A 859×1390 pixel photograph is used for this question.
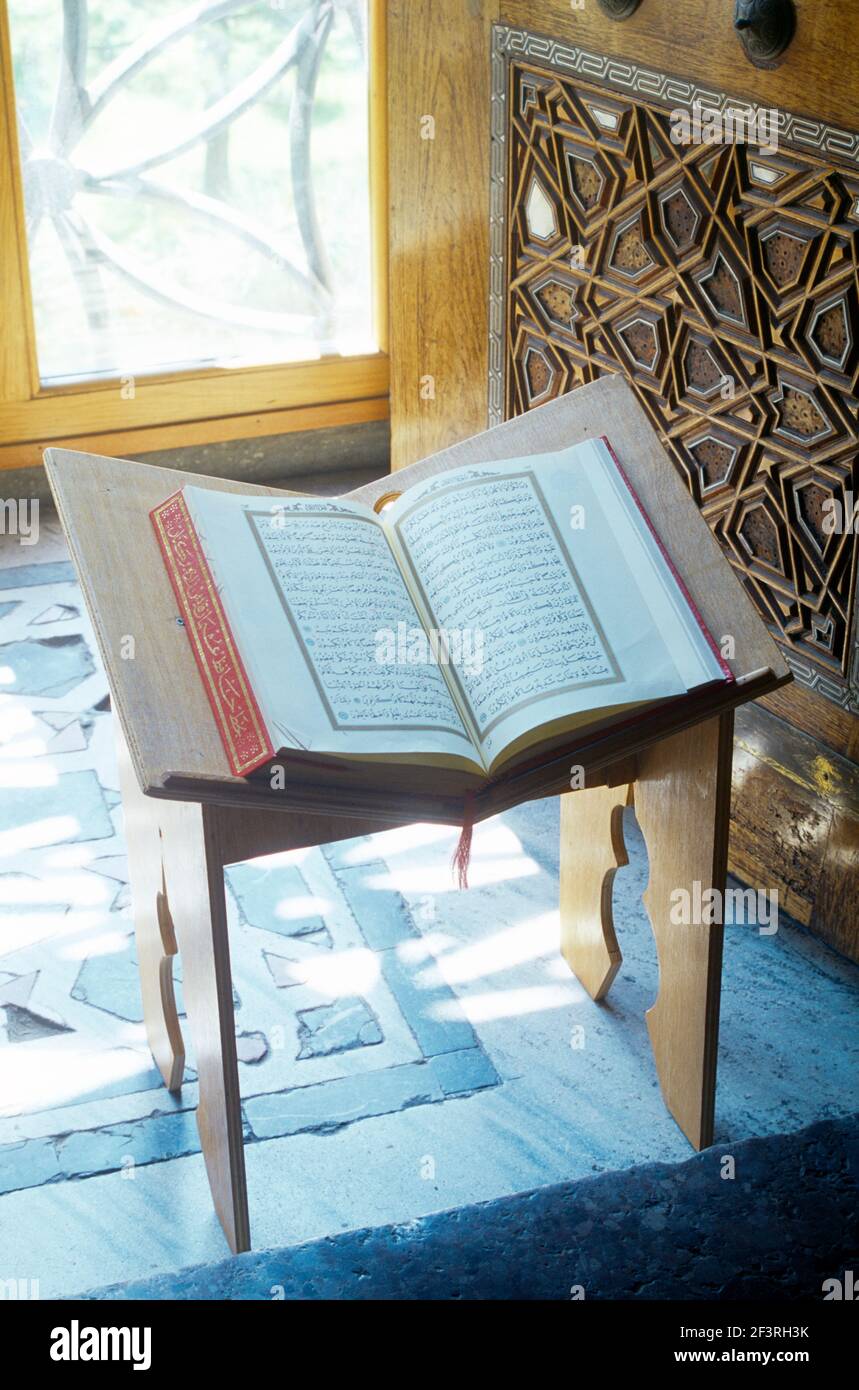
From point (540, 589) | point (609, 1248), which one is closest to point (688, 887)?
point (540, 589)

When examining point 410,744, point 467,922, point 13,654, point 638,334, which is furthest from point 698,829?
point 13,654

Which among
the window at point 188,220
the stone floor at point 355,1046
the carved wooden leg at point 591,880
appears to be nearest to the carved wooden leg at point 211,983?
the stone floor at point 355,1046

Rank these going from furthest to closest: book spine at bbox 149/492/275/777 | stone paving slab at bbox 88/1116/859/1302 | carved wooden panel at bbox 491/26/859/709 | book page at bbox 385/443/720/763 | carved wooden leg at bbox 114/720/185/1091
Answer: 1. carved wooden panel at bbox 491/26/859/709
2. carved wooden leg at bbox 114/720/185/1091
3. book page at bbox 385/443/720/763
4. book spine at bbox 149/492/275/777
5. stone paving slab at bbox 88/1116/859/1302

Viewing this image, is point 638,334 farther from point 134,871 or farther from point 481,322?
point 134,871

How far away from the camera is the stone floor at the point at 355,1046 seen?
6.82ft

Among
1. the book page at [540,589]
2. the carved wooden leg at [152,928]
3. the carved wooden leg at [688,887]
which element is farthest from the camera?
the carved wooden leg at [152,928]

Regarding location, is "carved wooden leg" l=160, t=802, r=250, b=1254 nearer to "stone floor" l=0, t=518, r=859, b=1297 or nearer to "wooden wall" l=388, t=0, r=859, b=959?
"stone floor" l=0, t=518, r=859, b=1297

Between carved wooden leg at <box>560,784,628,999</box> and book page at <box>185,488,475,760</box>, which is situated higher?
book page at <box>185,488,475,760</box>

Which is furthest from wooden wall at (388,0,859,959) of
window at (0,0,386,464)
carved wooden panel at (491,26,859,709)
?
window at (0,0,386,464)

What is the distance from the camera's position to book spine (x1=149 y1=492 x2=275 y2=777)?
1578 mm

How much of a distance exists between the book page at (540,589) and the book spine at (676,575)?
19 millimetres

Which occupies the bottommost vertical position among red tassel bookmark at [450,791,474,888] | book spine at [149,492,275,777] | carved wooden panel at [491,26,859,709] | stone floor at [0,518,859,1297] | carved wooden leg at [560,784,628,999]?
stone floor at [0,518,859,1297]

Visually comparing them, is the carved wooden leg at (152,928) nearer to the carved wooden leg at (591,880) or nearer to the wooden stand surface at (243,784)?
the wooden stand surface at (243,784)

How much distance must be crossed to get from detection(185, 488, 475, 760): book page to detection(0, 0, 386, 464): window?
2408 millimetres
